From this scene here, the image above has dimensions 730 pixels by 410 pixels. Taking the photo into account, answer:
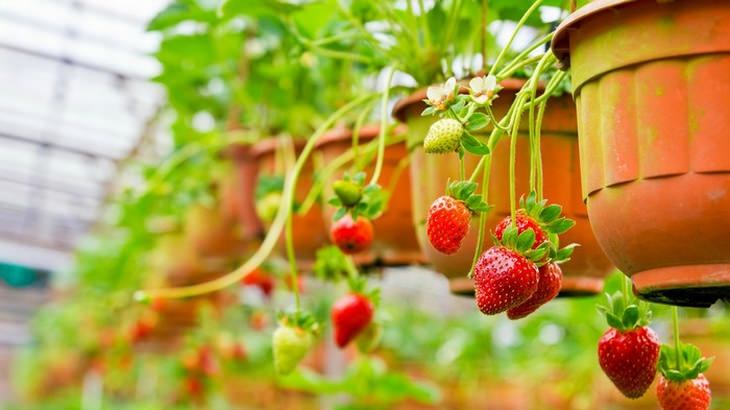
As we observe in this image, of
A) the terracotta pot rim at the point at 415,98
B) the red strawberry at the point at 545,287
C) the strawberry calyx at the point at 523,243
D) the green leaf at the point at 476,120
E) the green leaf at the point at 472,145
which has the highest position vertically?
the terracotta pot rim at the point at 415,98

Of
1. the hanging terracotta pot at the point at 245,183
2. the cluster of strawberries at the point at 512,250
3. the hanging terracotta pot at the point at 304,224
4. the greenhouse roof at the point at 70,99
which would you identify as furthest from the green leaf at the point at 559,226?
the greenhouse roof at the point at 70,99

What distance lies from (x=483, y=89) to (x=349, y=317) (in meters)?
0.47

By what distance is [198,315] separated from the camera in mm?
3242

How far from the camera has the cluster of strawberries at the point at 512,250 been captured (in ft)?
2.25

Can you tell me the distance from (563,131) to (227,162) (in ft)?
3.57

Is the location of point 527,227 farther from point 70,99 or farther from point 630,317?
point 70,99

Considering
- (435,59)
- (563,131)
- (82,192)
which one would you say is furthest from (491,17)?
(82,192)

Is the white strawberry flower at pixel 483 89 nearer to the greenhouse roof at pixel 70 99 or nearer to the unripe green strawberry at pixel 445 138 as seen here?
the unripe green strawberry at pixel 445 138

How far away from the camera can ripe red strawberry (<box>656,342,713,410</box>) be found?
29.5 inches

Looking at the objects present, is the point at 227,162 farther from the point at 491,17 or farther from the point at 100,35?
the point at 100,35

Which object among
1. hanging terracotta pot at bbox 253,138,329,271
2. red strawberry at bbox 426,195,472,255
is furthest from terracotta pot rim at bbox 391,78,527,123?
hanging terracotta pot at bbox 253,138,329,271

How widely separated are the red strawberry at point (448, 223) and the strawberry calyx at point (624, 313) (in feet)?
0.42

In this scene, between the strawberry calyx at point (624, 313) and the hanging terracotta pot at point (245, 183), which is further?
the hanging terracotta pot at point (245, 183)

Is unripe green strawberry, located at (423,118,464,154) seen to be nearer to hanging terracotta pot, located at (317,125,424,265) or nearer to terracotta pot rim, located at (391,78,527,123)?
terracotta pot rim, located at (391,78,527,123)
